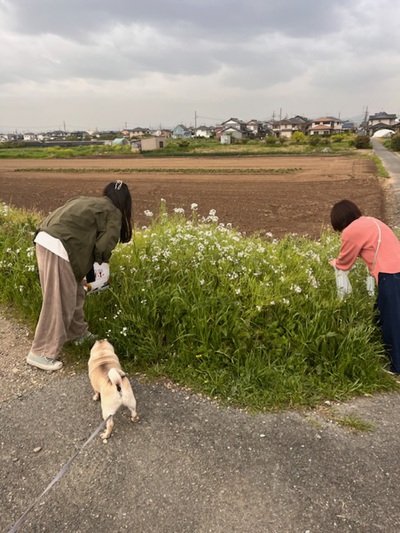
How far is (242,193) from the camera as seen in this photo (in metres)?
21.4

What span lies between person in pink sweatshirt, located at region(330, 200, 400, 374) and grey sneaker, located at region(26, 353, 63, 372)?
9.60 ft

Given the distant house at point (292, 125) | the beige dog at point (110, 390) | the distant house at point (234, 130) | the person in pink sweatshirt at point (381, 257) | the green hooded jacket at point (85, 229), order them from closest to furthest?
the beige dog at point (110, 390) < the green hooded jacket at point (85, 229) < the person in pink sweatshirt at point (381, 257) < the distant house at point (234, 130) < the distant house at point (292, 125)

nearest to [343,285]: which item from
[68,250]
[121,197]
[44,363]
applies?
[121,197]

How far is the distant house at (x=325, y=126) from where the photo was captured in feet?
317

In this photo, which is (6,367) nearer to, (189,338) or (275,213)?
(189,338)

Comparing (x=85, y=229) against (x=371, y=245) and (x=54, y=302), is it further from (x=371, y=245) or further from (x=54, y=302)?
(x=371, y=245)

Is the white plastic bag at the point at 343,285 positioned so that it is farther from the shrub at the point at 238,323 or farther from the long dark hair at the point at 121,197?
the long dark hair at the point at 121,197

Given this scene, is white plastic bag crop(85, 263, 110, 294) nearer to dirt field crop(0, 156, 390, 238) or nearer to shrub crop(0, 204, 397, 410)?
shrub crop(0, 204, 397, 410)

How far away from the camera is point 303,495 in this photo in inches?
80.4

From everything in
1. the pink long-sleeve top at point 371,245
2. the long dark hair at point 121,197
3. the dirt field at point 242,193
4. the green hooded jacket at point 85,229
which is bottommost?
the dirt field at point 242,193

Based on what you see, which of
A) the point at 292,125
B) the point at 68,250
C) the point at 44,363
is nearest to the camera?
the point at 68,250

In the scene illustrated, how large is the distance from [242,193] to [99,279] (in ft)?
61.4

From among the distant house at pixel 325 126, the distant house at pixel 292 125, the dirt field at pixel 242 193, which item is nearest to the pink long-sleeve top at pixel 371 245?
the dirt field at pixel 242 193

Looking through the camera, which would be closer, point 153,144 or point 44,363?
point 44,363
